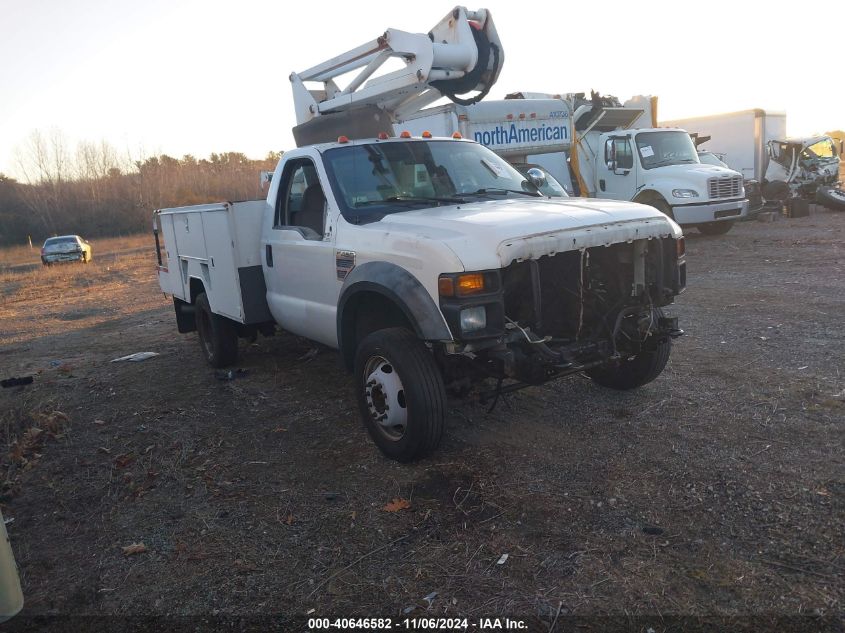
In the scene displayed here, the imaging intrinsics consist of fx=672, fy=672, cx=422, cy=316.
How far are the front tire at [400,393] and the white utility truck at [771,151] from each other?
1831 cm

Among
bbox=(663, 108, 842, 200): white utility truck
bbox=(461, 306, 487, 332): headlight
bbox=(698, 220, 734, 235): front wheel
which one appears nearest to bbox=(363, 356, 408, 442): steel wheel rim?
bbox=(461, 306, 487, 332): headlight

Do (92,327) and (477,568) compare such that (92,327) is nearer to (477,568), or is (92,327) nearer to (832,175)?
(477,568)

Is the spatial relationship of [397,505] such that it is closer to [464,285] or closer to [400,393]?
[400,393]

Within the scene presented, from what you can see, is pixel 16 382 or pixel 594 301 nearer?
pixel 594 301

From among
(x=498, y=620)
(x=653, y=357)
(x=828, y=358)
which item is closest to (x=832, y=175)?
(x=828, y=358)

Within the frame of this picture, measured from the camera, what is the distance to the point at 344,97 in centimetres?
712

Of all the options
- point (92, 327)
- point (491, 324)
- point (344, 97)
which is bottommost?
point (92, 327)

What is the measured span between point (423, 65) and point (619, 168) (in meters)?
10.2

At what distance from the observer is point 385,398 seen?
4.29m

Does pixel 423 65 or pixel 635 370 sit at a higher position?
pixel 423 65

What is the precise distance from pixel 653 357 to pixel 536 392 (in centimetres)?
99

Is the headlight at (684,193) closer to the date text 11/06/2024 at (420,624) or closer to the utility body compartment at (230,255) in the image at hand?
the utility body compartment at (230,255)

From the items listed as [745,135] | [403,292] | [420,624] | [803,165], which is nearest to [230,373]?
[403,292]

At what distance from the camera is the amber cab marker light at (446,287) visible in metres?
3.71
